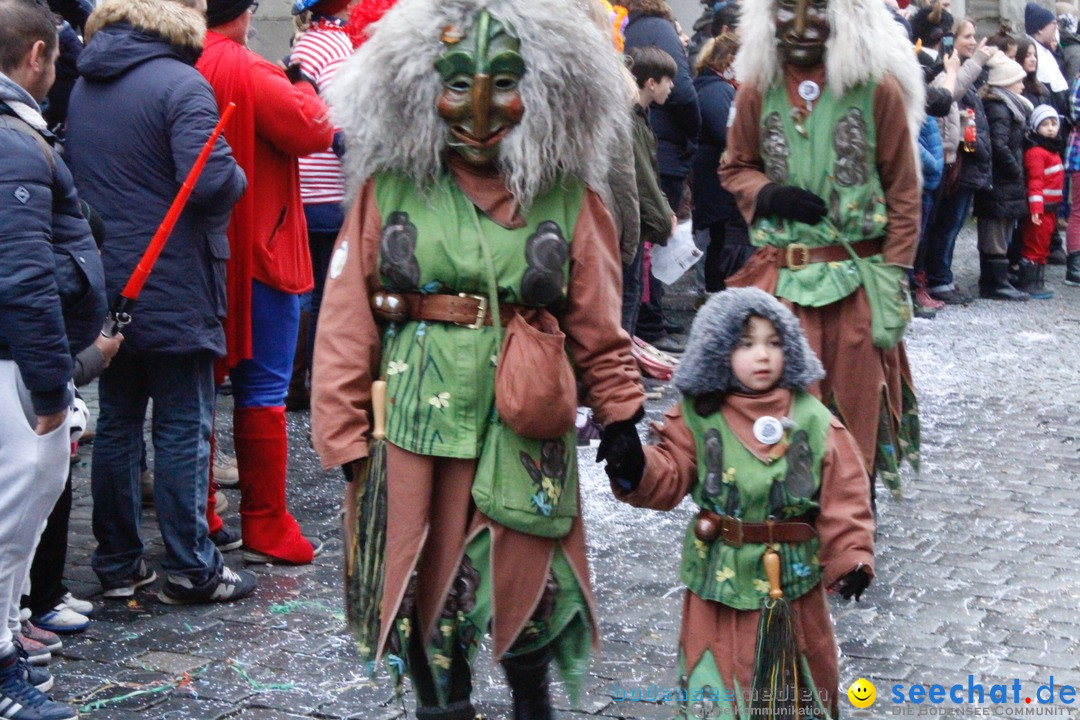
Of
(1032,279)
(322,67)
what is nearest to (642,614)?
(322,67)

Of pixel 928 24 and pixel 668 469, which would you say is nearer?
pixel 668 469

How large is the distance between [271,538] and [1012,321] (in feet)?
24.3

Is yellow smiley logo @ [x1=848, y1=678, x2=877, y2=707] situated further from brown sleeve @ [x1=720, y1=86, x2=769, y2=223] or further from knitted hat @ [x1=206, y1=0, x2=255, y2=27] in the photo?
knitted hat @ [x1=206, y1=0, x2=255, y2=27]

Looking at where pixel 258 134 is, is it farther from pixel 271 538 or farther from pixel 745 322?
pixel 745 322

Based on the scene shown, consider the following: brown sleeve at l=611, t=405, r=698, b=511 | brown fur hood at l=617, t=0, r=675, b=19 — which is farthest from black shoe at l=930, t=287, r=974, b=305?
brown sleeve at l=611, t=405, r=698, b=511

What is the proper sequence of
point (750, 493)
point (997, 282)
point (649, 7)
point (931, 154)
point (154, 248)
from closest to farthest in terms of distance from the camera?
point (750, 493) → point (154, 248) → point (649, 7) → point (931, 154) → point (997, 282)

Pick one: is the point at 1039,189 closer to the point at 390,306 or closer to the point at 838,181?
the point at 838,181

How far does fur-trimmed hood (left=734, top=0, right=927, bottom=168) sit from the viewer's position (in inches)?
205

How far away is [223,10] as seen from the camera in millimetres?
5387

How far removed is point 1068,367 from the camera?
31.5ft

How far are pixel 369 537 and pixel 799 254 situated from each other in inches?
93.7

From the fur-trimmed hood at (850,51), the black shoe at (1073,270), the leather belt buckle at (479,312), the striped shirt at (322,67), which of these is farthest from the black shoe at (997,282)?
the leather belt buckle at (479,312)

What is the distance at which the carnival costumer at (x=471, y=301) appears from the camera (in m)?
3.48

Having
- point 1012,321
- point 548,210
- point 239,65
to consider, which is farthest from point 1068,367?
point 548,210
